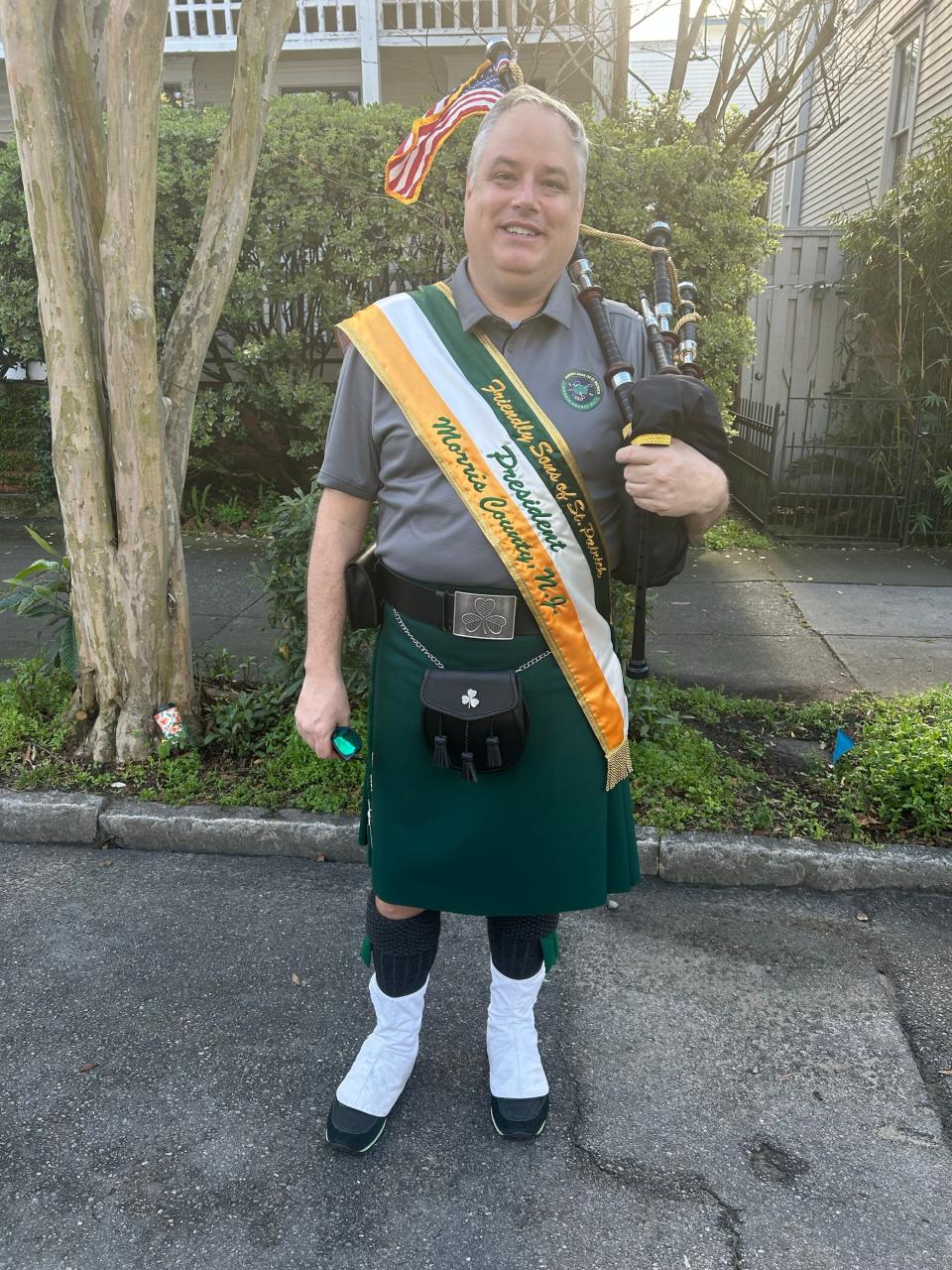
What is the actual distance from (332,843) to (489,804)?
67.8 inches

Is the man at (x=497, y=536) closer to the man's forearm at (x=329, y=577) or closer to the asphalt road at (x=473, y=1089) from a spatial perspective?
the man's forearm at (x=329, y=577)

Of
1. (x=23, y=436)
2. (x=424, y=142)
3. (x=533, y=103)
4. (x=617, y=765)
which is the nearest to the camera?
(x=533, y=103)

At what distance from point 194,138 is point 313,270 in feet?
4.30

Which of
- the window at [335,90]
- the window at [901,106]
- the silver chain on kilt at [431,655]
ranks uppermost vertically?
the window at [335,90]

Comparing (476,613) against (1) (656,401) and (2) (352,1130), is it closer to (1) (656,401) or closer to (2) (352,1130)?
(1) (656,401)

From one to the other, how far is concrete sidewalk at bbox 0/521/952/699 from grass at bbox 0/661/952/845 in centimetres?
55

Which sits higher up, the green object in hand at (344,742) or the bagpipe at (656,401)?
the bagpipe at (656,401)

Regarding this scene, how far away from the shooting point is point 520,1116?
7.55 feet

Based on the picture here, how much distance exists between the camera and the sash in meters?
1.93

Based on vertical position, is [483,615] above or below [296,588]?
above

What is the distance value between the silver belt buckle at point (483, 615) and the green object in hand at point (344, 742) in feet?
1.12

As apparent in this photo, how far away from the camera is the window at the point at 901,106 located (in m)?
11.8

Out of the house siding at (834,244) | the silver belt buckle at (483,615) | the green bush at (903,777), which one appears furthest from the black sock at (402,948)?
the house siding at (834,244)

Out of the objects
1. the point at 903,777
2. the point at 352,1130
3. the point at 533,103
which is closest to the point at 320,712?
the point at 352,1130
